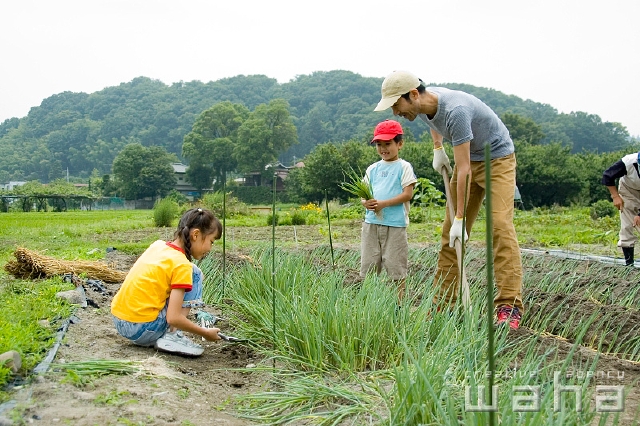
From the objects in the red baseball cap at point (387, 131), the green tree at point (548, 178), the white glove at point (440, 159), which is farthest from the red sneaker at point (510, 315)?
the green tree at point (548, 178)

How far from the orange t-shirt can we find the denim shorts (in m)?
0.02

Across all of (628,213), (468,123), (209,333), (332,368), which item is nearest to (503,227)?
(468,123)

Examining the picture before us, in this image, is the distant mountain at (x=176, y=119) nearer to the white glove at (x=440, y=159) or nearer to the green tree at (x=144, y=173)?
the green tree at (x=144, y=173)

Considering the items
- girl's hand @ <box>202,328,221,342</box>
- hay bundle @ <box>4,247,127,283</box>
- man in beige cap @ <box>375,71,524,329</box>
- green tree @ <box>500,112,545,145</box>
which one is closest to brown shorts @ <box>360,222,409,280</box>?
man in beige cap @ <box>375,71,524,329</box>

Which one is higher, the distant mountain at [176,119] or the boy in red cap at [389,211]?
the distant mountain at [176,119]

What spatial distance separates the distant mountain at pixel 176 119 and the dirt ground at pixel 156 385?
55.9 m

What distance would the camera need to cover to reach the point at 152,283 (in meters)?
2.75

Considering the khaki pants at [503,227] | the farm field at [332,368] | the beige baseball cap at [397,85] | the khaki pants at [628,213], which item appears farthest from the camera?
the khaki pants at [628,213]

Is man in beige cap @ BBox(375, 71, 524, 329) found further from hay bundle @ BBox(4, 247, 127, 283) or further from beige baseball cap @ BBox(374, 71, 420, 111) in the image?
hay bundle @ BBox(4, 247, 127, 283)

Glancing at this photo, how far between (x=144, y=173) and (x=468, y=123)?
41.8 metres

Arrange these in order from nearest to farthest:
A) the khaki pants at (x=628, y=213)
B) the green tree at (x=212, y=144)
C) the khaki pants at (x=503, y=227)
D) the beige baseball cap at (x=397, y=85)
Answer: the beige baseball cap at (x=397, y=85) < the khaki pants at (x=503, y=227) < the khaki pants at (x=628, y=213) < the green tree at (x=212, y=144)

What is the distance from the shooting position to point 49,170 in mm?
70250

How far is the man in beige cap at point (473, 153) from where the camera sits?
3.13 metres

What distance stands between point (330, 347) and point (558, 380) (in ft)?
2.94
